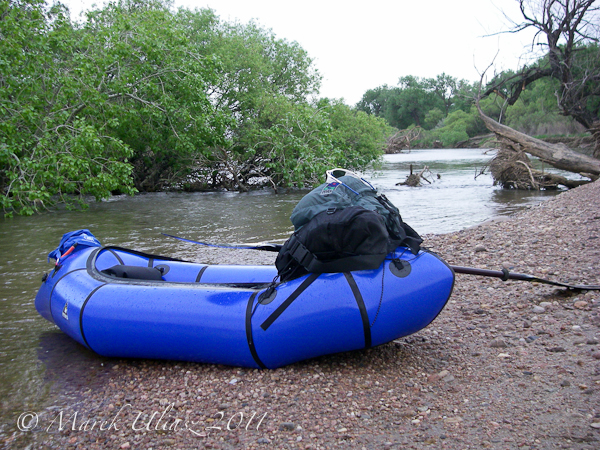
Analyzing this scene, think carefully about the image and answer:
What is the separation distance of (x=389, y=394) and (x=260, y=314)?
0.93 meters

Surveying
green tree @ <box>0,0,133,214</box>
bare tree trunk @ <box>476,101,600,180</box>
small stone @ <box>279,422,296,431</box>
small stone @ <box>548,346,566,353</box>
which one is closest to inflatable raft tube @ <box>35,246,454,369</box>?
small stone @ <box>279,422,296,431</box>

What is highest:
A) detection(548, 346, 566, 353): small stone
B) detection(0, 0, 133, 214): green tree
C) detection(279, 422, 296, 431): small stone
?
detection(0, 0, 133, 214): green tree

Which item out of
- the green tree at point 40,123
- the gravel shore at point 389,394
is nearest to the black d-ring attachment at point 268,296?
the gravel shore at point 389,394

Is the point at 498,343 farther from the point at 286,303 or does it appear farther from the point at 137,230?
the point at 137,230

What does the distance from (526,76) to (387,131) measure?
537 centimetres

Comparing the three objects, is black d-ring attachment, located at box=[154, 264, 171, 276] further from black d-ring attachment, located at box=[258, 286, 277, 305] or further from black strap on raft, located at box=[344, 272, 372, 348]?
black strap on raft, located at box=[344, 272, 372, 348]

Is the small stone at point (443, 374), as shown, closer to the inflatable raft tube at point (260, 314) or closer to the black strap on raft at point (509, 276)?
the inflatable raft tube at point (260, 314)

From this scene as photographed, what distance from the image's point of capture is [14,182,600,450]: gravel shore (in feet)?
7.93

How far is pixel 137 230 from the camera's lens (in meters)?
9.15

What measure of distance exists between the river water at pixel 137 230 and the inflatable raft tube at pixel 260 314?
43 centimetres

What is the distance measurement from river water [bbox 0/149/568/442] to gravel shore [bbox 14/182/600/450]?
21 cm

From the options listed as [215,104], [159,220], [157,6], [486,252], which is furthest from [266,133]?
[486,252]

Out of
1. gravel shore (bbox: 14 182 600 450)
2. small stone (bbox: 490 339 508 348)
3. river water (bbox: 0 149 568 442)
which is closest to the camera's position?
gravel shore (bbox: 14 182 600 450)

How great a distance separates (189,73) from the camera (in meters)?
12.1
